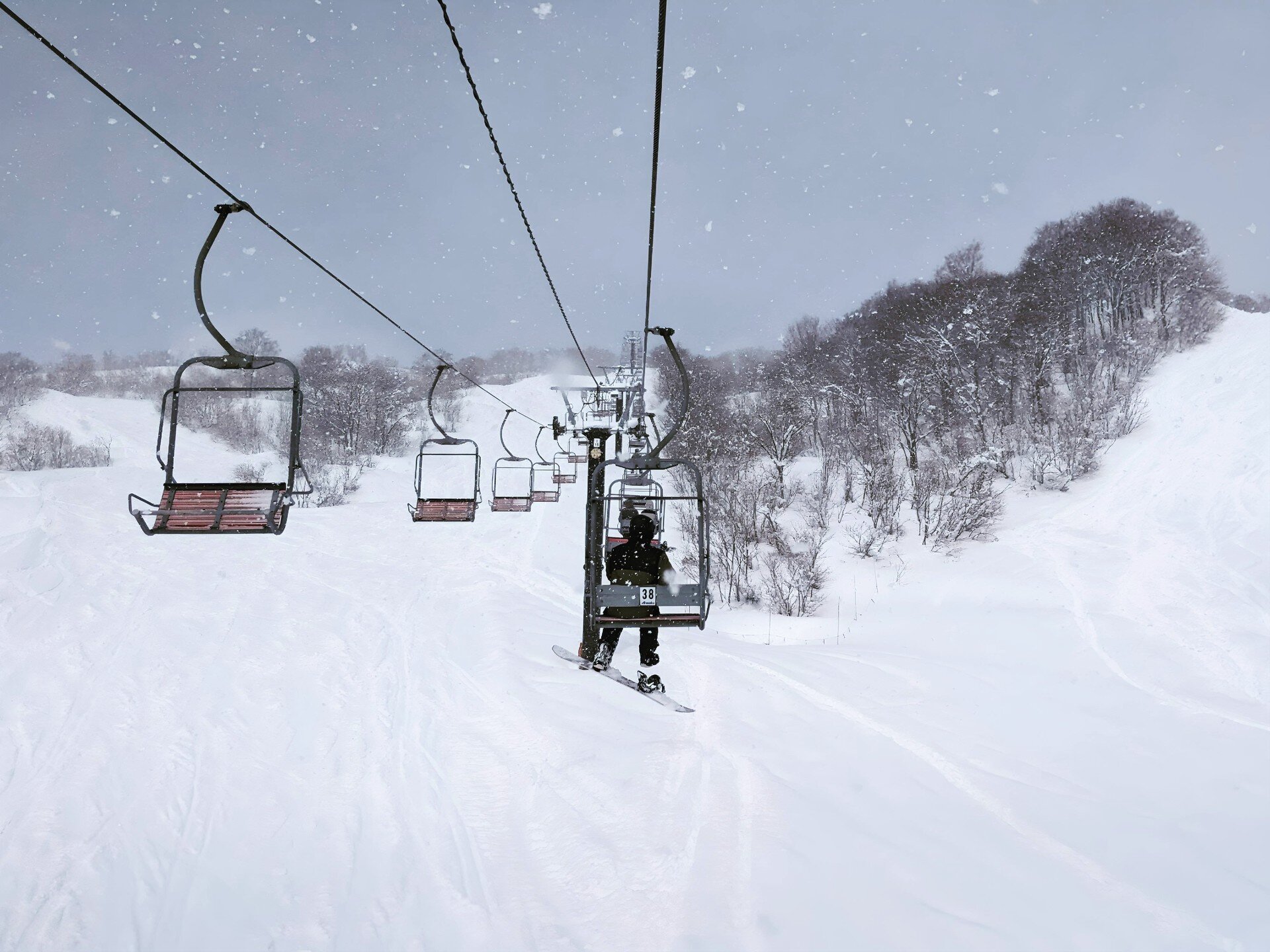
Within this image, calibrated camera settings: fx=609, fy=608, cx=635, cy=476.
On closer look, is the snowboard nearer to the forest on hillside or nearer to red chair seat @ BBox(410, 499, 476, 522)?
red chair seat @ BBox(410, 499, 476, 522)

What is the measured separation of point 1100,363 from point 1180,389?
17.6 feet

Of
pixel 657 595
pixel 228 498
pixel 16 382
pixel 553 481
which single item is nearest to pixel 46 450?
pixel 16 382

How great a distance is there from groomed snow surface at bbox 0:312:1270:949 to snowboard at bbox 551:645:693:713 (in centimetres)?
23

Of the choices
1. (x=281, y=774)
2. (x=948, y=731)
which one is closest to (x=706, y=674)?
(x=948, y=731)

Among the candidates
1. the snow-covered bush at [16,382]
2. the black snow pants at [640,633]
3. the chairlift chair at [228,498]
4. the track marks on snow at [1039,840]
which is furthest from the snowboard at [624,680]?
the snow-covered bush at [16,382]

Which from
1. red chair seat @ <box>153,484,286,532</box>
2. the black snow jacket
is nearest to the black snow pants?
the black snow jacket

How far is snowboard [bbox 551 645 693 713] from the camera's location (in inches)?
323

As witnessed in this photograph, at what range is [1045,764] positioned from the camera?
6.75 metres

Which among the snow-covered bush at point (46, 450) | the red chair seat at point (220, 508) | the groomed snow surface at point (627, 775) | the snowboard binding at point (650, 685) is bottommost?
the groomed snow surface at point (627, 775)

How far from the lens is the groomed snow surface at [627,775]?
4.57 m

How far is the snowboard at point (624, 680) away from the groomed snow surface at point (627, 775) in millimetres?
233

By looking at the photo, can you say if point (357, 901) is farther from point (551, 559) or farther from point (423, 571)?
point (551, 559)

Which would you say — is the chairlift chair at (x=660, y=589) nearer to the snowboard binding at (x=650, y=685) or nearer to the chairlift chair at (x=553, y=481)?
the snowboard binding at (x=650, y=685)

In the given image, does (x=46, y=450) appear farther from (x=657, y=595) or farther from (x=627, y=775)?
(x=627, y=775)
